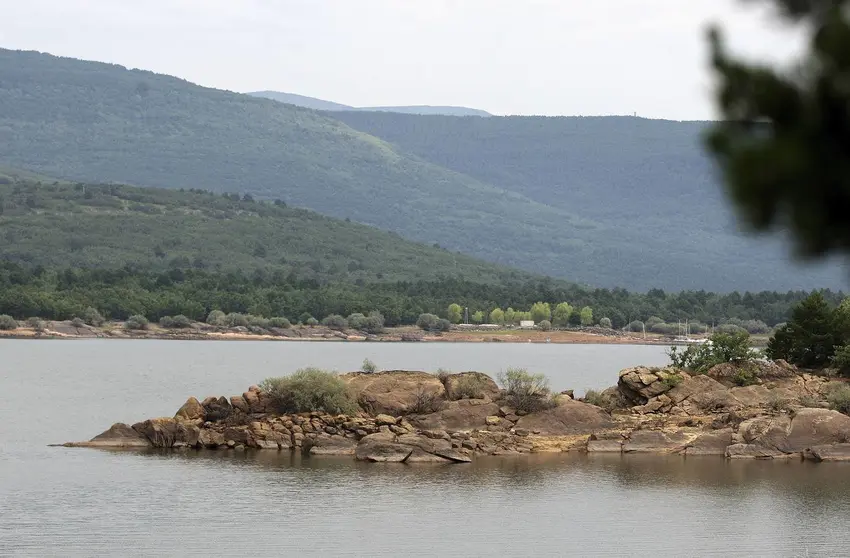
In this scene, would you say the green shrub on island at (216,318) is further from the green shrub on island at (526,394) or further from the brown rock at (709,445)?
the brown rock at (709,445)

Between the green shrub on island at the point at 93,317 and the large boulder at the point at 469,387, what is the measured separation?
326ft

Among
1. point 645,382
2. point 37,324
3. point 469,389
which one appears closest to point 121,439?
point 469,389

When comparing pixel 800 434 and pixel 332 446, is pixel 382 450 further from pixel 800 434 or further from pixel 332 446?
pixel 800 434

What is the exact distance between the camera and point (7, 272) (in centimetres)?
15100

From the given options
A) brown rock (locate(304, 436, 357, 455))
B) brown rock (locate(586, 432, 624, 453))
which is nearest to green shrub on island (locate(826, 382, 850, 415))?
brown rock (locate(586, 432, 624, 453))

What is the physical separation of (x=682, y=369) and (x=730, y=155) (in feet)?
Result: 141

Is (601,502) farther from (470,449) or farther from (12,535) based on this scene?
(12,535)

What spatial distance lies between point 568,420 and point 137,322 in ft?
341

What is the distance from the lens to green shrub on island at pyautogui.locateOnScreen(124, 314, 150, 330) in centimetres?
14388

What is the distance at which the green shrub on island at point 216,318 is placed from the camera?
150 m

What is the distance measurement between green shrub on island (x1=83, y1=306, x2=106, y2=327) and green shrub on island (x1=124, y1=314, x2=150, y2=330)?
109 inches

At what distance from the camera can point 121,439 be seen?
146 ft

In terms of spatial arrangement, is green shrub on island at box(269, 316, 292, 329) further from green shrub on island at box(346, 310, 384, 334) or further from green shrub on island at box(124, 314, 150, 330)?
green shrub on island at box(124, 314, 150, 330)

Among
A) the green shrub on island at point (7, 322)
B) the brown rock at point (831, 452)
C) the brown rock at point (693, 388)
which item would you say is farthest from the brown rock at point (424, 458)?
the green shrub on island at point (7, 322)
